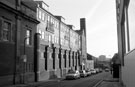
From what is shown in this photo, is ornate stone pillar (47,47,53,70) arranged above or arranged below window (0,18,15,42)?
below

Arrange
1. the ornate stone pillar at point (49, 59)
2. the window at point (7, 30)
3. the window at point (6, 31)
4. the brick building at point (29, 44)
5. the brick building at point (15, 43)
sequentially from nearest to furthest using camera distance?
1. the window at point (7, 30)
2. the brick building at point (15, 43)
3. the window at point (6, 31)
4. the brick building at point (29, 44)
5. the ornate stone pillar at point (49, 59)

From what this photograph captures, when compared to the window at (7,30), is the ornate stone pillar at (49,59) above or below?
below

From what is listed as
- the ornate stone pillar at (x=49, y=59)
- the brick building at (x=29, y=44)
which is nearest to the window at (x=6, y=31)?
the brick building at (x=29, y=44)

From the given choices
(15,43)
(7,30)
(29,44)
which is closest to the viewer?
(7,30)

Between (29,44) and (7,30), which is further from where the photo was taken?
(29,44)

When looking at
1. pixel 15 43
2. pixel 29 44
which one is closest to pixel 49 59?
pixel 29 44

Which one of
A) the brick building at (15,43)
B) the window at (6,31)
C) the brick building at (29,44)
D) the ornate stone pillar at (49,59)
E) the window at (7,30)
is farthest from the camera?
the ornate stone pillar at (49,59)

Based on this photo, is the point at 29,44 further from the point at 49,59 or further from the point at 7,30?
the point at 49,59

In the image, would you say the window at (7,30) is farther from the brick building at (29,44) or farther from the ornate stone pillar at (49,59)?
the ornate stone pillar at (49,59)

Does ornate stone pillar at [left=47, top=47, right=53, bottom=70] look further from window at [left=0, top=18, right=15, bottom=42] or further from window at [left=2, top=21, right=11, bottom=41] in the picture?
window at [left=2, top=21, right=11, bottom=41]

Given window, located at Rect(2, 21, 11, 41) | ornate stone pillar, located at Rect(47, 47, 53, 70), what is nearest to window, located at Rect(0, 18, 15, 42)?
window, located at Rect(2, 21, 11, 41)

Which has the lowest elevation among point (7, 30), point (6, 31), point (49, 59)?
point (49, 59)

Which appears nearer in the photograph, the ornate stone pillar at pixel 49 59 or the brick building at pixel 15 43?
the brick building at pixel 15 43

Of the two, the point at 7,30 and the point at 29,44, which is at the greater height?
the point at 7,30
